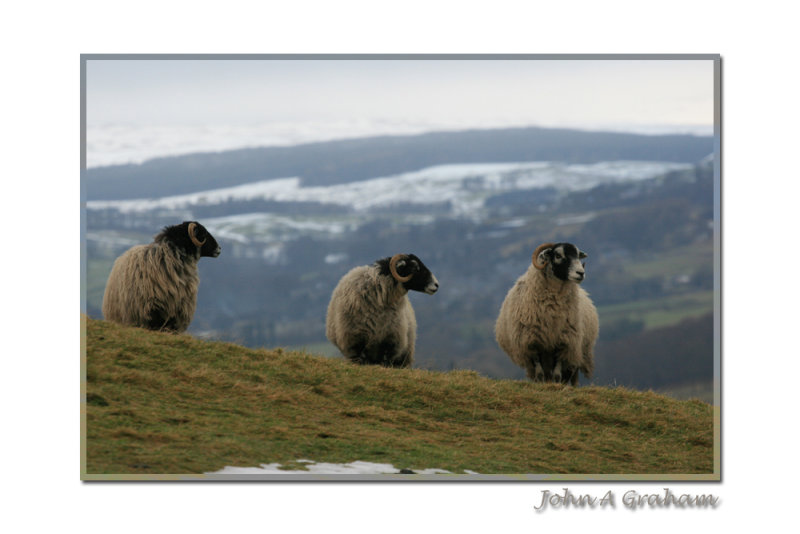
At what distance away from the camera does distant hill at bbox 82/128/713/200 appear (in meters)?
14.3

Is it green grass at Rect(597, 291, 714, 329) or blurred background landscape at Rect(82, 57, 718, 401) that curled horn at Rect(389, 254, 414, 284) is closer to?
blurred background landscape at Rect(82, 57, 718, 401)

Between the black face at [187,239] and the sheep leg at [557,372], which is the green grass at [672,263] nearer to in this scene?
the sheep leg at [557,372]

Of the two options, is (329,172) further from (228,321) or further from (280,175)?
(228,321)

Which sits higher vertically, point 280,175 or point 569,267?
point 280,175

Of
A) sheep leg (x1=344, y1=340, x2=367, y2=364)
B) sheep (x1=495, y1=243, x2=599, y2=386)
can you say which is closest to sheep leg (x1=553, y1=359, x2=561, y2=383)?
sheep (x1=495, y1=243, x2=599, y2=386)

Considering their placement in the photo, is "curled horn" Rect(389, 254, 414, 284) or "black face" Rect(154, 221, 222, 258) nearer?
"black face" Rect(154, 221, 222, 258)

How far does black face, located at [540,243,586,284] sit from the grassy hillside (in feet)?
6.15

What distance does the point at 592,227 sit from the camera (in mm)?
56781

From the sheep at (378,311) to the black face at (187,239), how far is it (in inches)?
94.7

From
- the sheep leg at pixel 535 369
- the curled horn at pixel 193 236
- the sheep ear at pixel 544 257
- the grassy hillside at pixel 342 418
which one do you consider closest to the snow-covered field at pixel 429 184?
the curled horn at pixel 193 236

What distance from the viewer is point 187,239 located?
46.7 feet

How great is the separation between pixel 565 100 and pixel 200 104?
531cm

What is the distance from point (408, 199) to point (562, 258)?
1632cm
